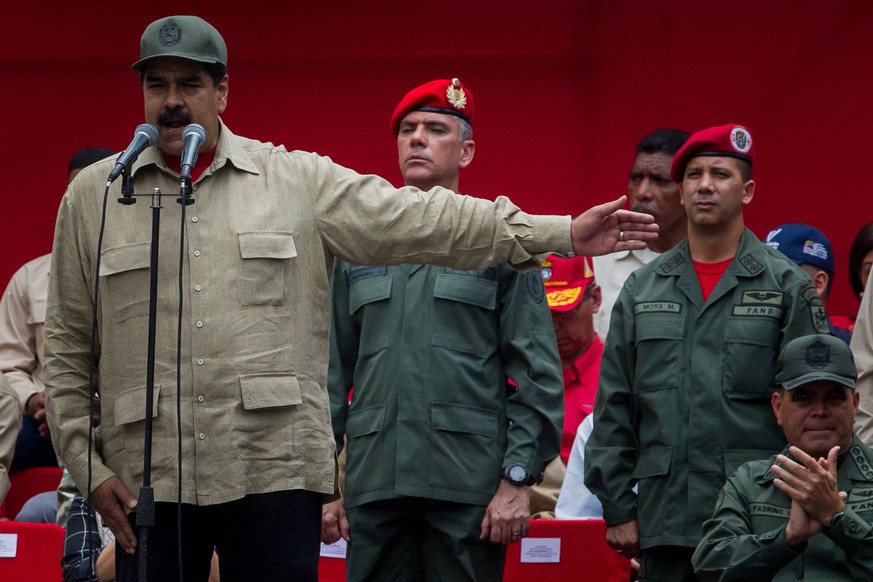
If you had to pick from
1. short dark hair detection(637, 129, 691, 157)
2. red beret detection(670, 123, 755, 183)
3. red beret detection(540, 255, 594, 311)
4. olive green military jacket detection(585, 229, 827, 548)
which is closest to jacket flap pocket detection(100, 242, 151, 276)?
olive green military jacket detection(585, 229, 827, 548)

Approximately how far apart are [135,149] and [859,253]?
404 cm

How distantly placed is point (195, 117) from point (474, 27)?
3.99 meters

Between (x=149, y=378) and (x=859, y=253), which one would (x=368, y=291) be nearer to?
(x=149, y=378)

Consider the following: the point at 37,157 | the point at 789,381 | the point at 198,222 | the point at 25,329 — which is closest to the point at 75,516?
the point at 198,222

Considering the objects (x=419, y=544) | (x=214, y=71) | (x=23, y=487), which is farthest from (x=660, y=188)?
(x=214, y=71)

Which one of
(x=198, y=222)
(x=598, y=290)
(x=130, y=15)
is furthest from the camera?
A: (x=130, y=15)

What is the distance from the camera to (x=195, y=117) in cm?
375

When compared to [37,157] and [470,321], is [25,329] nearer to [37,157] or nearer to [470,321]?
[37,157]

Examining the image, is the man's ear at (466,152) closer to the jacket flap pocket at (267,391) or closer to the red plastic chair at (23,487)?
the jacket flap pocket at (267,391)

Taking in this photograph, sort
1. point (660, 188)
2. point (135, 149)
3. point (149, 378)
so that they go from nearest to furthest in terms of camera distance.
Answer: point (149, 378) → point (135, 149) → point (660, 188)

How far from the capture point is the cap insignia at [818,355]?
14.6 ft

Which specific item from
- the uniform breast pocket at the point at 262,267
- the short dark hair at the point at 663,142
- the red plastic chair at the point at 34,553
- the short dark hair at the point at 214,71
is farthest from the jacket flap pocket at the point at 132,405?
the short dark hair at the point at 663,142

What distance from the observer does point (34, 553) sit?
4.94 meters

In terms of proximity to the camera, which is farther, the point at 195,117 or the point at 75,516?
the point at 75,516
